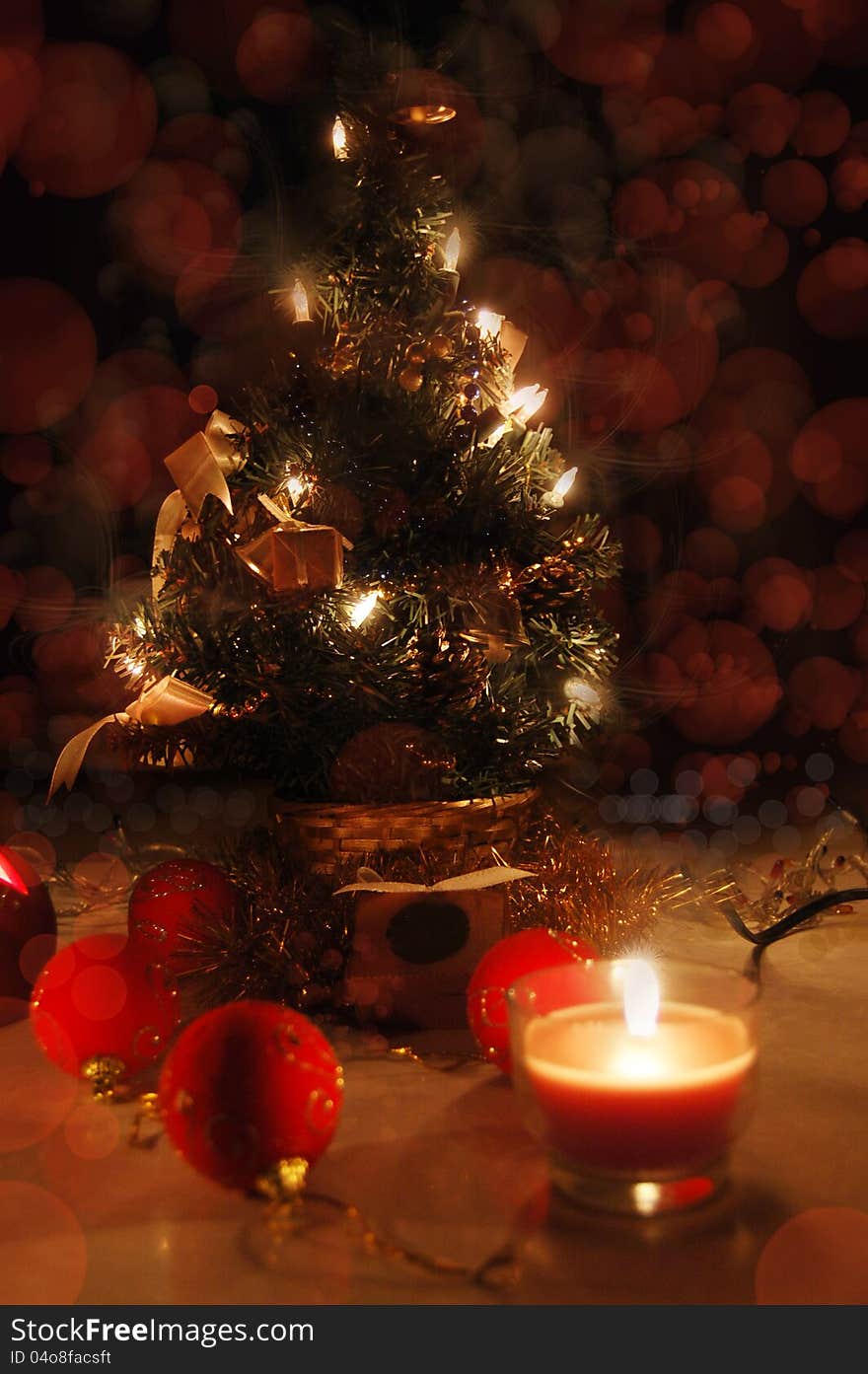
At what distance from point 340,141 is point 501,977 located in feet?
2.44

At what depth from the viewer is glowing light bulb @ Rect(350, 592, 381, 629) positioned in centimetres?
107

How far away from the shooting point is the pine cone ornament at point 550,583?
42.2 inches

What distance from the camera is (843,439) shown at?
5.97 ft

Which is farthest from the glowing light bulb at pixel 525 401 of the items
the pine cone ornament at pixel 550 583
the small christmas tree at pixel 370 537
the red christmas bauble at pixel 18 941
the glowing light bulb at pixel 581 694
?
the red christmas bauble at pixel 18 941

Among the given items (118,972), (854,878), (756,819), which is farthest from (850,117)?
(118,972)

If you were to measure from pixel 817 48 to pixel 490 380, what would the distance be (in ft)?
3.41

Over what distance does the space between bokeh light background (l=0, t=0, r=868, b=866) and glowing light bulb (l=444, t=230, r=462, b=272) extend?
0.50 m

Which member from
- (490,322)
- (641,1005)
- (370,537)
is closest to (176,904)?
(370,537)

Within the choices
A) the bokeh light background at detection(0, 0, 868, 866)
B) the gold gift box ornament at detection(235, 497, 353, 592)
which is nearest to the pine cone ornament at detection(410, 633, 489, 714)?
the gold gift box ornament at detection(235, 497, 353, 592)

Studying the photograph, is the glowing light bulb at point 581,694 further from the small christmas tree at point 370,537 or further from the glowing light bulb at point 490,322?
the glowing light bulb at point 490,322

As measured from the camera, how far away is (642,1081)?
0.62 m

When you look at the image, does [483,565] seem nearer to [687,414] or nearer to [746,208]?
[687,414]

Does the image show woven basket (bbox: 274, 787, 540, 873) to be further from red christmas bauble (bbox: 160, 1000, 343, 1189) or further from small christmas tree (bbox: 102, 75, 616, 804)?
red christmas bauble (bbox: 160, 1000, 343, 1189)

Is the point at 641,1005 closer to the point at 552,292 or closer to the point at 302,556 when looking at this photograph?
the point at 302,556
